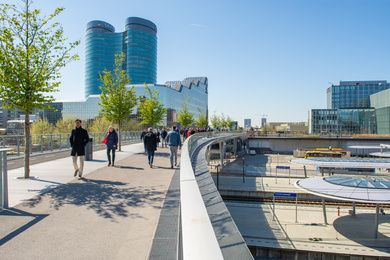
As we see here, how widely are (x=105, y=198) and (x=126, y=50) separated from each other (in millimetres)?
160620

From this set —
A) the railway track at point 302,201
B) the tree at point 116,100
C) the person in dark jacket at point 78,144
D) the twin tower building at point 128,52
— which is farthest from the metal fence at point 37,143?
the twin tower building at point 128,52

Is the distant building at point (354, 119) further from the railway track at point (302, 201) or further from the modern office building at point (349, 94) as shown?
the railway track at point (302, 201)

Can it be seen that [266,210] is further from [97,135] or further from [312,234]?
[97,135]

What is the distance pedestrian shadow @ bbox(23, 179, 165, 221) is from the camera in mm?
5583

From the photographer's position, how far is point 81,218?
5.06 m

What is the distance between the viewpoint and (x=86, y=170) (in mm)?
10914

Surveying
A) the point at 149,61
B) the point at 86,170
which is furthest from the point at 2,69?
the point at 149,61

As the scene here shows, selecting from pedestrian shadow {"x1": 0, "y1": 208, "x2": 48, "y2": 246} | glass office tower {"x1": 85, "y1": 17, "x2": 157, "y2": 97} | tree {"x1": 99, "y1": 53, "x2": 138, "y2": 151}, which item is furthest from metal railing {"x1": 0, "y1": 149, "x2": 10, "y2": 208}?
glass office tower {"x1": 85, "y1": 17, "x2": 157, "y2": 97}

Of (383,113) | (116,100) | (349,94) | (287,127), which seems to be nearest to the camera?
(116,100)

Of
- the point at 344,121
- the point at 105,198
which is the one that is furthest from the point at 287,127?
the point at 105,198

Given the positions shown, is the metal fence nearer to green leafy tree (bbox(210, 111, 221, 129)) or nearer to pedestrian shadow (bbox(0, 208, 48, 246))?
pedestrian shadow (bbox(0, 208, 48, 246))

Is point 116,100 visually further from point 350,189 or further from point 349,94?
point 349,94

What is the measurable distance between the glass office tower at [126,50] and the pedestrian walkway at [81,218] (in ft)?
468

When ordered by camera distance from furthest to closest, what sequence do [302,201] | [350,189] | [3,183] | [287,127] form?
[287,127] → [302,201] → [350,189] → [3,183]
